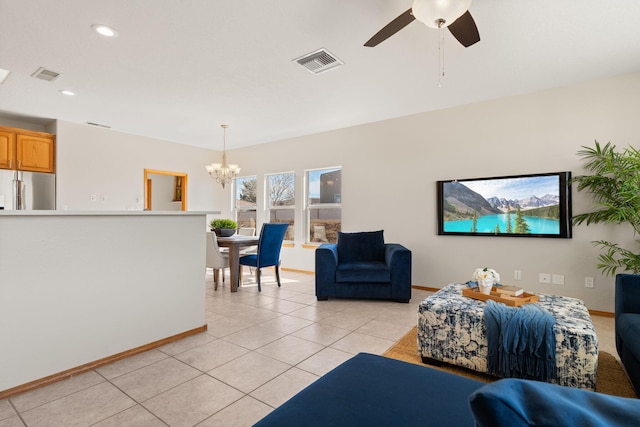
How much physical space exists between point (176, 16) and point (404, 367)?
282cm

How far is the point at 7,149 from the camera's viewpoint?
4.69 meters

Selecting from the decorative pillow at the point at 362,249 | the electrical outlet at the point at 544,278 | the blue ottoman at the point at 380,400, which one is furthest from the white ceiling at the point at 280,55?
the blue ottoman at the point at 380,400

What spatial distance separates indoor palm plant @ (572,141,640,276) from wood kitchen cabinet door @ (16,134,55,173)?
730cm

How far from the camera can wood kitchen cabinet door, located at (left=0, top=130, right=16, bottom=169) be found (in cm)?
464

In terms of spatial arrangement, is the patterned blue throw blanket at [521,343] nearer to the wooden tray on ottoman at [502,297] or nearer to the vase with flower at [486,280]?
the wooden tray on ottoman at [502,297]

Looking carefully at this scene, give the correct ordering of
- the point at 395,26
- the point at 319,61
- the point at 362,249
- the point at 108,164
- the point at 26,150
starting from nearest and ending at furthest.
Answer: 1. the point at 395,26
2. the point at 319,61
3. the point at 362,249
4. the point at 26,150
5. the point at 108,164

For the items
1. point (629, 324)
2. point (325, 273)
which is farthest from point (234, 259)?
point (629, 324)

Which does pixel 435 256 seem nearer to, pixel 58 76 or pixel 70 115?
pixel 58 76

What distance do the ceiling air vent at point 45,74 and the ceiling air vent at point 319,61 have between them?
2.62 m

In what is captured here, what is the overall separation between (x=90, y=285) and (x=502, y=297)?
301 centimetres

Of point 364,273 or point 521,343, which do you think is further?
point 364,273

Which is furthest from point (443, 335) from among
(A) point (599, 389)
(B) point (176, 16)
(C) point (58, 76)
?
(C) point (58, 76)

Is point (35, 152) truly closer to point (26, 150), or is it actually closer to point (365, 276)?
point (26, 150)

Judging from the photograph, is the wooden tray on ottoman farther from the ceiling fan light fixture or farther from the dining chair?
the dining chair
